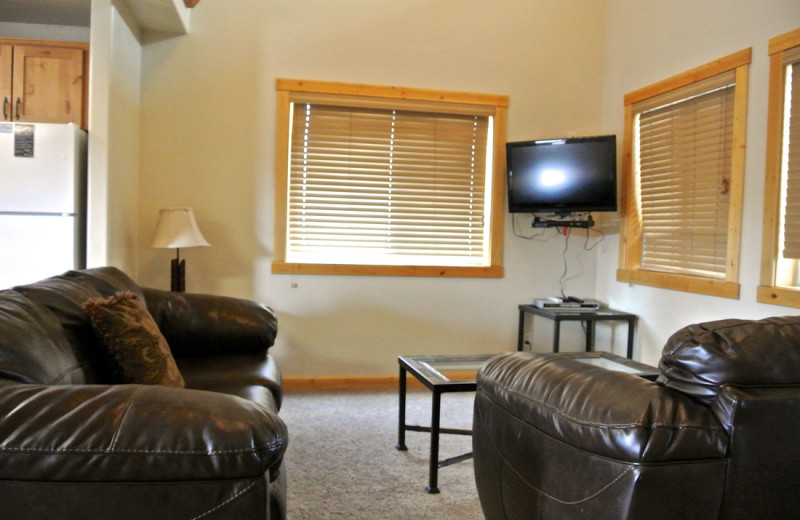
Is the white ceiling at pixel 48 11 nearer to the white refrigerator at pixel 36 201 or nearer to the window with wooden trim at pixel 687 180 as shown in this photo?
the white refrigerator at pixel 36 201

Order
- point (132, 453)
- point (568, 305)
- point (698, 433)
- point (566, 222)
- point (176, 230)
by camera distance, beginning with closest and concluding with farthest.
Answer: point (132, 453) → point (698, 433) → point (176, 230) → point (568, 305) → point (566, 222)

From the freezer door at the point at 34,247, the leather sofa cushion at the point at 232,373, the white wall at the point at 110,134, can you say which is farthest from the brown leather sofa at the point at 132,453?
the white wall at the point at 110,134

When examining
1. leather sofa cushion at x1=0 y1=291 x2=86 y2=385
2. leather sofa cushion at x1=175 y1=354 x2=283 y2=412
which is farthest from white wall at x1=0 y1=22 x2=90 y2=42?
leather sofa cushion at x1=0 y1=291 x2=86 y2=385

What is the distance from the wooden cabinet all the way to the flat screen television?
284 centimetres

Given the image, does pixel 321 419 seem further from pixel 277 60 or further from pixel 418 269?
pixel 277 60

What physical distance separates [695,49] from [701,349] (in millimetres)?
3140

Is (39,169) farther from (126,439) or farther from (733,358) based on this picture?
(733,358)

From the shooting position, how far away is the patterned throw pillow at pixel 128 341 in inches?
72.2

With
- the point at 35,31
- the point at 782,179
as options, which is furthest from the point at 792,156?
the point at 35,31

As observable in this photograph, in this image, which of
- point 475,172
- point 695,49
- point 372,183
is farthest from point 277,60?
point 695,49

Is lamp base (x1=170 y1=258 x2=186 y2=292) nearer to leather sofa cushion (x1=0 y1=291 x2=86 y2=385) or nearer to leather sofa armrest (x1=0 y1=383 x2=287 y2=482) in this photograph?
leather sofa cushion (x1=0 y1=291 x2=86 y2=385)

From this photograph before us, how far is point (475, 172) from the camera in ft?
15.1

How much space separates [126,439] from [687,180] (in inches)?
143

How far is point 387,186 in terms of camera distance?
445 cm
